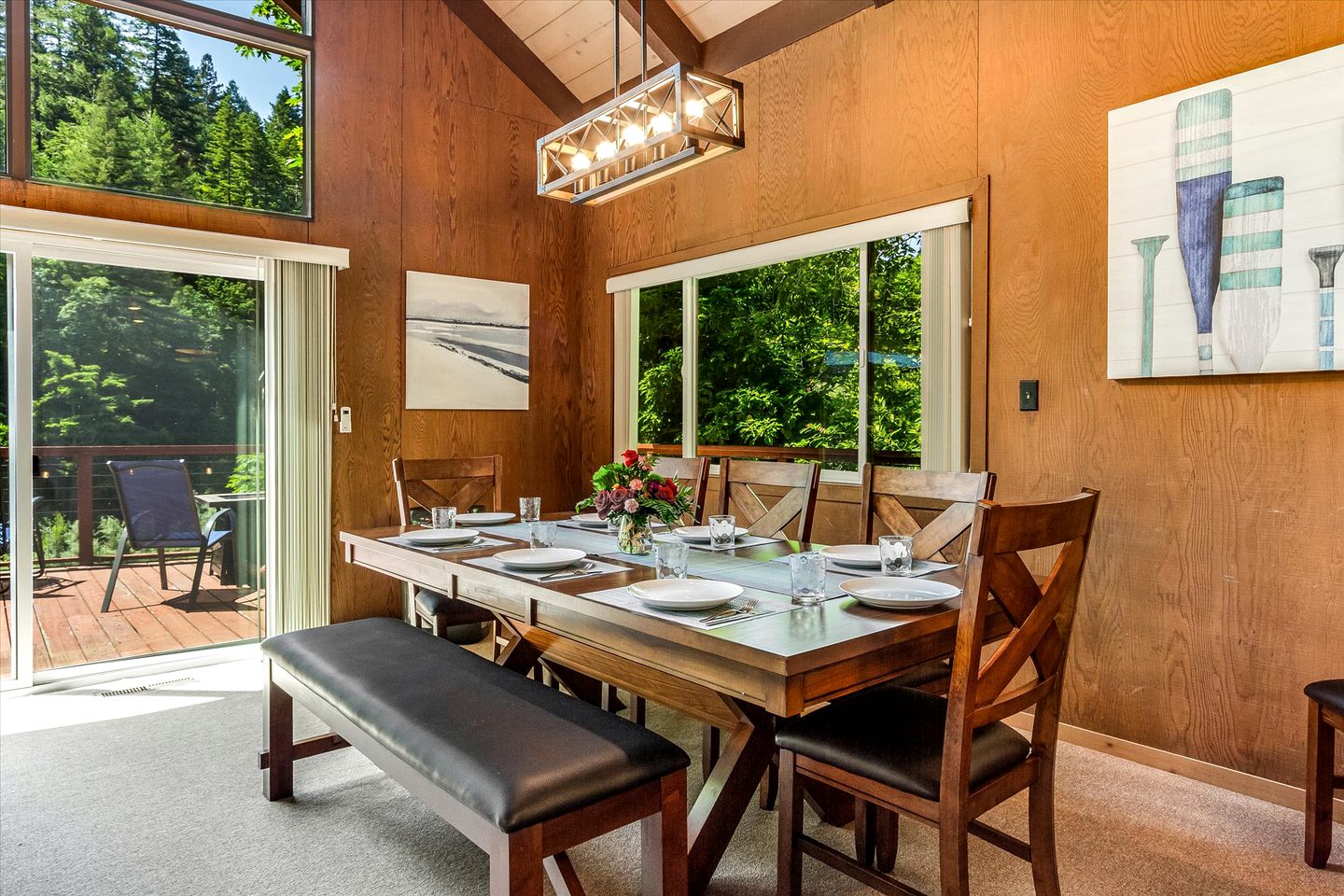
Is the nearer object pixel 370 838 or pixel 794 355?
pixel 370 838

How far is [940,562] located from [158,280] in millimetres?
3655

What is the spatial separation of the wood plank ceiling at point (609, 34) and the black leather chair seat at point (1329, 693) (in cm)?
293

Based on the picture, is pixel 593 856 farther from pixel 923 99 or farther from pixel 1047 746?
pixel 923 99

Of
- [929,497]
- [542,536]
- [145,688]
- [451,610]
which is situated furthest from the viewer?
[145,688]

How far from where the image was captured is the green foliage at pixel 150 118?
137 inches

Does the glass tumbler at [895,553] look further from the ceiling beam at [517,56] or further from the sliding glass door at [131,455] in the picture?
the ceiling beam at [517,56]

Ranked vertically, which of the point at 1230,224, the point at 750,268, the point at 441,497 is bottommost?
the point at 441,497

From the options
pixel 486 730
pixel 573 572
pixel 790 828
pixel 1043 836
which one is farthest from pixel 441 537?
pixel 1043 836

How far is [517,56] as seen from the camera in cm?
471

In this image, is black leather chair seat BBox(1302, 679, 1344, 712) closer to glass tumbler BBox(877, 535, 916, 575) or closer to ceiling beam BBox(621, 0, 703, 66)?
glass tumbler BBox(877, 535, 916, 575)

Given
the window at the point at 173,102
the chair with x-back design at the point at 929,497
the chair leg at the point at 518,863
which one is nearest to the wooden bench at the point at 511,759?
the chair leg at the point at 518,863

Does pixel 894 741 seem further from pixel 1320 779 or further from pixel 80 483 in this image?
pixel 80 483

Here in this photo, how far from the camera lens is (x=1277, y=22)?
2.37 meters

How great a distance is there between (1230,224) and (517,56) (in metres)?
3.79
